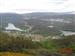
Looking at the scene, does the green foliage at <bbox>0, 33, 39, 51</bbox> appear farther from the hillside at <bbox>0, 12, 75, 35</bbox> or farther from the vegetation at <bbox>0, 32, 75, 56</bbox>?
the hillside at <bbox>0, 12, 75, 35</bbox>

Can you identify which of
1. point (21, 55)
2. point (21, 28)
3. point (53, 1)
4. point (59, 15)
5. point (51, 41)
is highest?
point (53, 1)

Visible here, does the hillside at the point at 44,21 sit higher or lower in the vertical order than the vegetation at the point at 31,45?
higher

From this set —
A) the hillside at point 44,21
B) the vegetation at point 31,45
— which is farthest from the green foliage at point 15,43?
the hillside at point 44,21

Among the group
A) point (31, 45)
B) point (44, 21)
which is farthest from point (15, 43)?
point (44, 21)

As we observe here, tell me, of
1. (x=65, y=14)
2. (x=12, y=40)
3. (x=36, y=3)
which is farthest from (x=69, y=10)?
(x=12, y=40)

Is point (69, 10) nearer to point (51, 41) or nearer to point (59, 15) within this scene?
point (59, 15)

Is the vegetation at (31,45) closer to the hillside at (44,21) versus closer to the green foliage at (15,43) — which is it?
the green foliage at (15,43)

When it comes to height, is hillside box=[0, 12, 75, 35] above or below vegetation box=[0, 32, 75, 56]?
above

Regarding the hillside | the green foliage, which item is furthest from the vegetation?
the hillside

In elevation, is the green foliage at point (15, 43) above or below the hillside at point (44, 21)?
below

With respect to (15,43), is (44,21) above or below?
above

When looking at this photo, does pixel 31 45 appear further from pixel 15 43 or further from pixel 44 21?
pixel 44 21
